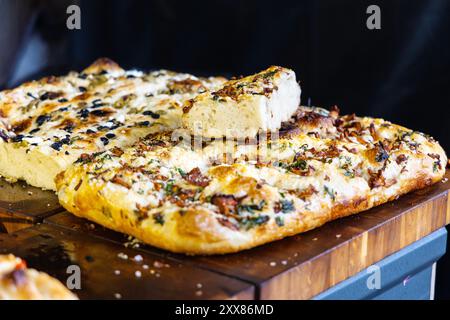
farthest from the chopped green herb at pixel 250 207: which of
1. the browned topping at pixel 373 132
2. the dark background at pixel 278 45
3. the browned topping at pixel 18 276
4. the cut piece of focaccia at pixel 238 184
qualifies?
the dark background at pixel 278 45

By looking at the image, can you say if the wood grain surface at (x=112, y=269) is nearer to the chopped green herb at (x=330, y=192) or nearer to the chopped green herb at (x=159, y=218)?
the chopped green herb at (x=159, y=218)

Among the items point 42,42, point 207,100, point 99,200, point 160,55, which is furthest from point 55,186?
point 160,55

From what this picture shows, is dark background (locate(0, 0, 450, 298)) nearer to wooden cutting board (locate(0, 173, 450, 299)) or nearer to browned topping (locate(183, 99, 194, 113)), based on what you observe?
wooden cutting board (locate(0, 173, 450, 299))
